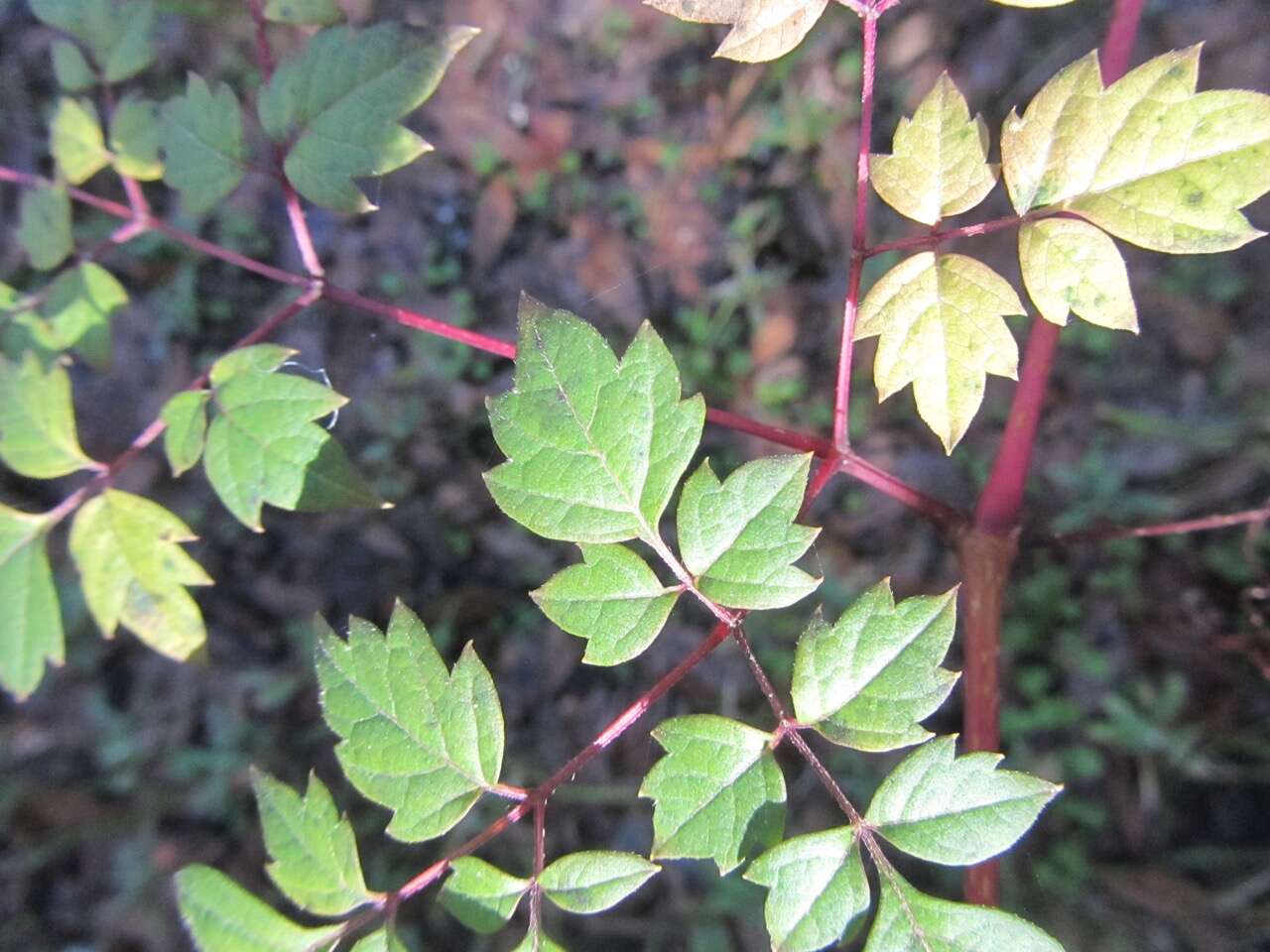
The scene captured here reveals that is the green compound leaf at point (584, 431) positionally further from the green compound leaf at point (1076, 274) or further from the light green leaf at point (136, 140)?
the light green leaf at point (136, 140)

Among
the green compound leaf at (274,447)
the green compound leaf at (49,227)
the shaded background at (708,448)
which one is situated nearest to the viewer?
the green compound leaf at (274,447)

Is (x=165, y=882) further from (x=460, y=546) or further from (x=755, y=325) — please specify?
(x=755, y=325)

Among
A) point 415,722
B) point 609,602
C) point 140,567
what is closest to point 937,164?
point 609,602

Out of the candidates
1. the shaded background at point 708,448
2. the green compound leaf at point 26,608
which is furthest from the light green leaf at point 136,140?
the shaded background at point 708,448

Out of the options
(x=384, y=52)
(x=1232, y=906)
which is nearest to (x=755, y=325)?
(x=384, y=52)

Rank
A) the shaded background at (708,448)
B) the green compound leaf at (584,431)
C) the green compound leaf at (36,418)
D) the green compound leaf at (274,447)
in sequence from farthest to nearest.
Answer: the shaded background at (708,448), the green compound leaf at (36,418), the green compound leaf at (274,447), the green compound leaf at (584,431)

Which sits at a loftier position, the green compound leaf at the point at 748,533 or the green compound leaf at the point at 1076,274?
the green compound leaf at the point at 1076,274

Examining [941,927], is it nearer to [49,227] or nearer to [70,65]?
[49,227]
